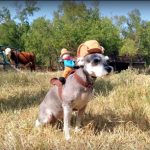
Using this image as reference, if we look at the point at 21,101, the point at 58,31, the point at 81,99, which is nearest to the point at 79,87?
the point at 81,99

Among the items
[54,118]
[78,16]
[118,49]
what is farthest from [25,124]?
[118,49]

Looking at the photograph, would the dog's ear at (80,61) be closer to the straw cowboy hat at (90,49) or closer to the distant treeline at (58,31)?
the straw cowboy hat at (90,49)

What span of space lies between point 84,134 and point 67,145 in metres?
0.76

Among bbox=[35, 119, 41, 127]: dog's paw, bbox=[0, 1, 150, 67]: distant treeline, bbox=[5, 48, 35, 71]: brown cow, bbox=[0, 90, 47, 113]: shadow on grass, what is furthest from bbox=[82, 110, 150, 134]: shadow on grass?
bbox=[0, 1, 150, 67]: distant treeline

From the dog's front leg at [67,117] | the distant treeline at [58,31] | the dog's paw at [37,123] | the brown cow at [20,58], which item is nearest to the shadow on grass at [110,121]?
the dog's front leg at [67,117]

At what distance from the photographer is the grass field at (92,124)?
4.40 meters

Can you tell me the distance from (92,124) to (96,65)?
110 centimetres

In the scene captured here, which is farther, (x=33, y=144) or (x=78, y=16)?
(x=78, y=16)

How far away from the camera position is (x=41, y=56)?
35.9 meters

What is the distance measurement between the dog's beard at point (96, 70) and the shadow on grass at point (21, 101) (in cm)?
212

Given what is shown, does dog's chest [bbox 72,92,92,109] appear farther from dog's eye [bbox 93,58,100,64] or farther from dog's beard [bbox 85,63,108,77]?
dog's eye [bbox 93,58,100,64]

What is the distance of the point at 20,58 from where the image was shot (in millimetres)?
17719

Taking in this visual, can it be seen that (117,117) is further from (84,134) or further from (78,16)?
(78,16)

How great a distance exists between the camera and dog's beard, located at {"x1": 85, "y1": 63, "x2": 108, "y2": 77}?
4.71 metres
